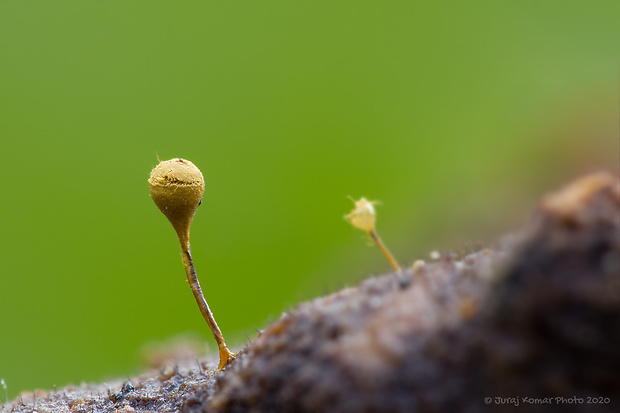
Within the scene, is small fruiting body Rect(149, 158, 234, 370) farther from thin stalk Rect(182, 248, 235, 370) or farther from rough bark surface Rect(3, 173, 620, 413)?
rough bark surface Rect(3, 173, 620, 413)

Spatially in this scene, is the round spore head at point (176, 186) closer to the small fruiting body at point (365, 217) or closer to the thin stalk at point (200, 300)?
the thin stalk at point (200, 300)

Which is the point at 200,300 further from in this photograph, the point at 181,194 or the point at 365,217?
the point at 365,217

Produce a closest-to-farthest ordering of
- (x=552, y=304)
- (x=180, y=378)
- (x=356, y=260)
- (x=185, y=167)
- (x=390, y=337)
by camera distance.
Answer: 1. (x=552, y=304)
2. (x=390, y=337)
3. (x=185, y=167)
4. (x=180, y=378)
5. (x=356, y=260)

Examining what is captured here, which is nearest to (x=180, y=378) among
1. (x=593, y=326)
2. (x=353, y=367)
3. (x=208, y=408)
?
(x=208, y=408)

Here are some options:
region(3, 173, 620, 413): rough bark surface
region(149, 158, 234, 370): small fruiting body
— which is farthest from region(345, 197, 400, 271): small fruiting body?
region(3, 173, 620, 413): rough bark surface

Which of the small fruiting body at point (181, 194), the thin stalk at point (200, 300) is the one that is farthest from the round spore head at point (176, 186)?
the thin stalk at point (200, 300)

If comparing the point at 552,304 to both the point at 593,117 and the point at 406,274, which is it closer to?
the point at 406,274
